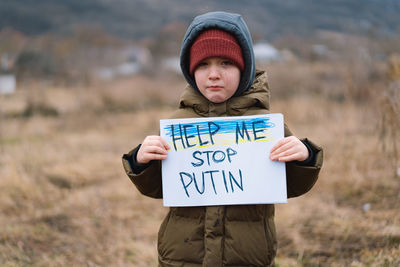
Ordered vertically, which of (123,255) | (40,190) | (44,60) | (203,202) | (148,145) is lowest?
(123,255)

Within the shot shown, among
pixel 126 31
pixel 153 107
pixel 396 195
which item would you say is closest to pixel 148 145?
pixel 396 195

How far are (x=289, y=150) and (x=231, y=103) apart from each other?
306mm

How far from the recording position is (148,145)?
1.43 m

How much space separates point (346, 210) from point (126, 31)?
63.5 metres

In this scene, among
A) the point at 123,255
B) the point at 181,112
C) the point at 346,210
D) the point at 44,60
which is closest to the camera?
the point at 181,112

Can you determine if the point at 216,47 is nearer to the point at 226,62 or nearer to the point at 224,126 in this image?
the point at 226,62

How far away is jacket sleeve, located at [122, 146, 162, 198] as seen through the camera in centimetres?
146

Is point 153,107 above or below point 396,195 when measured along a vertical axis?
above

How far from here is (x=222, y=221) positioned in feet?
4.73

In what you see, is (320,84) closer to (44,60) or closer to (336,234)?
(336,234)

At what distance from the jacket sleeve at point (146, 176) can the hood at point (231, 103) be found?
0.27m

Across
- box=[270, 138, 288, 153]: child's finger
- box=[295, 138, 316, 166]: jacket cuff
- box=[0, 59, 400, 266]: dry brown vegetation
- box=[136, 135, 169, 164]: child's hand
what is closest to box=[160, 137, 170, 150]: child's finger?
box=[136, 135, 169, 164]: child's hand

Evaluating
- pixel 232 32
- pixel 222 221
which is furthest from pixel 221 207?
pixel 232 32

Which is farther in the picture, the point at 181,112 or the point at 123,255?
the point at 123,255
